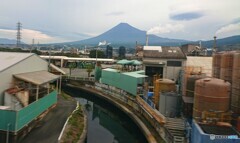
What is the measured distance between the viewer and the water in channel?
20734 mm

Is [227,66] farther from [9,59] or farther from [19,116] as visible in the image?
[9,59]

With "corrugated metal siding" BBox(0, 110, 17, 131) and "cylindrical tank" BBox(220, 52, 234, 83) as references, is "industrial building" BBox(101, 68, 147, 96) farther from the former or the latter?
"corrugated metal siding" BBox(0, 110, 17, 131)

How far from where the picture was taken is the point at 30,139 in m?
14.8

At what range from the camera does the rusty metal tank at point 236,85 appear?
1486 centimetres

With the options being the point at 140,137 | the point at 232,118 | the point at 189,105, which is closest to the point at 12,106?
the point at 140,137

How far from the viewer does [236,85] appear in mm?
15133

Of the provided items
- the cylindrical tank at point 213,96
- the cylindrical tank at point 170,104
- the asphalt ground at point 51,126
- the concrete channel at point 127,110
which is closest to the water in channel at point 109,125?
the concrete channel at point 127,110

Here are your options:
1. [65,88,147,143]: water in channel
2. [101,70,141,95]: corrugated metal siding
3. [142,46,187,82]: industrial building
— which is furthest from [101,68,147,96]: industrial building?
[142,46,187,82]: industrial building

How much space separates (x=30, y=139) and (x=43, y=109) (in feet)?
13.0

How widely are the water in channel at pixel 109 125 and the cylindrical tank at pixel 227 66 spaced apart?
7.38 meters

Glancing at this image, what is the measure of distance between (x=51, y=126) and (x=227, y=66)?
12.2 m

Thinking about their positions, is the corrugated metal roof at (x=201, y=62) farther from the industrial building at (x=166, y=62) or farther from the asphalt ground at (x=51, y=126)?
the asphalt ground at (x=51, y=126)

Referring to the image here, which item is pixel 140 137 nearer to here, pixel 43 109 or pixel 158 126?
pixel 158 126

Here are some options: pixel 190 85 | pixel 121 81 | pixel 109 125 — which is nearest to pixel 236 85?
pixel 190 85
